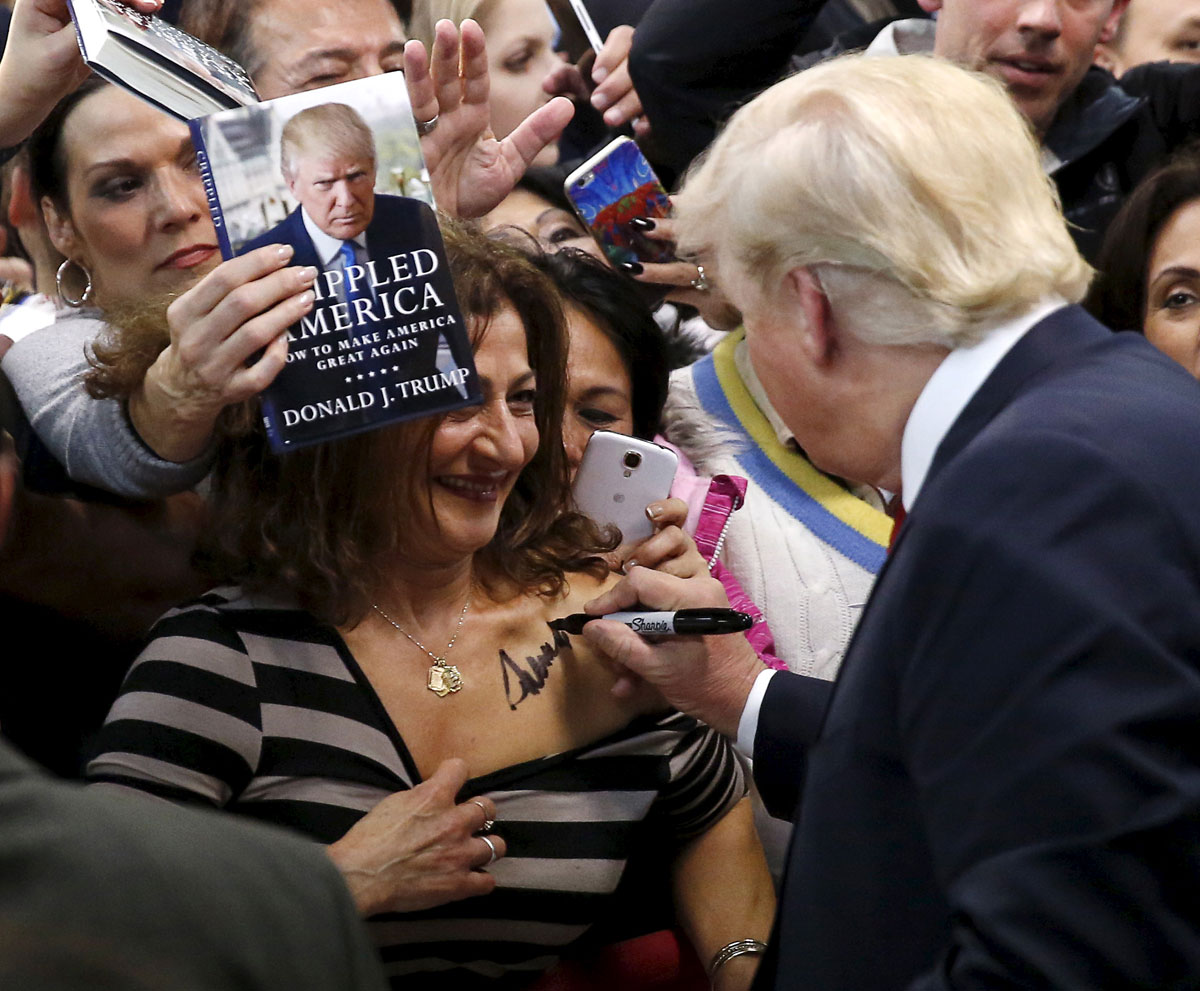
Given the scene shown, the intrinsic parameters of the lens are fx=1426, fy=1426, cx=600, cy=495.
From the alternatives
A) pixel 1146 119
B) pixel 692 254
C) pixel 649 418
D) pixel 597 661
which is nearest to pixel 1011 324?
pixel 692 254

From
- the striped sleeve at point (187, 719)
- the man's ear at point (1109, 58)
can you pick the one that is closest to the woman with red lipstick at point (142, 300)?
the striped sleeve at point (187, 719)

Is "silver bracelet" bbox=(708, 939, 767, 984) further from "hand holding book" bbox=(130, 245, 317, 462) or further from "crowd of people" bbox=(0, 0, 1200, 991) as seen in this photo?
"hand holding book" bbox=(130, 245, 317, 462)

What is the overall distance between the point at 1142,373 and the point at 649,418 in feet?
4.41

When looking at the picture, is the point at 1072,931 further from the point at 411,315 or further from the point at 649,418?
the point at 649,418

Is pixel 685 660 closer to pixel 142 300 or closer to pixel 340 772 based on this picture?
pixel 340 772

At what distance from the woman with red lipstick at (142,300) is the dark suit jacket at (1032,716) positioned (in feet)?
2.61

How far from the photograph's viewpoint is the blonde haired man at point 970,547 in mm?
1082

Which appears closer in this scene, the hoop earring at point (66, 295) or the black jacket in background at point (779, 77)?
the hoop earring at point (66, 295)

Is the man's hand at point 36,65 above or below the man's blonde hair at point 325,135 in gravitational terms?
above

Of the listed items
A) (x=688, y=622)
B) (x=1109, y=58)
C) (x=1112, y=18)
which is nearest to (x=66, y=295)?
(x=688, y=622)

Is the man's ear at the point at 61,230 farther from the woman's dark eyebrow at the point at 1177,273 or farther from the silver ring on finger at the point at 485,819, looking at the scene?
the woman's dark eyebrow at the point at 1177,273

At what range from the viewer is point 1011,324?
1350 millimetres

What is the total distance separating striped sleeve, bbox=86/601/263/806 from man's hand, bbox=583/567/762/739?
0.49m
